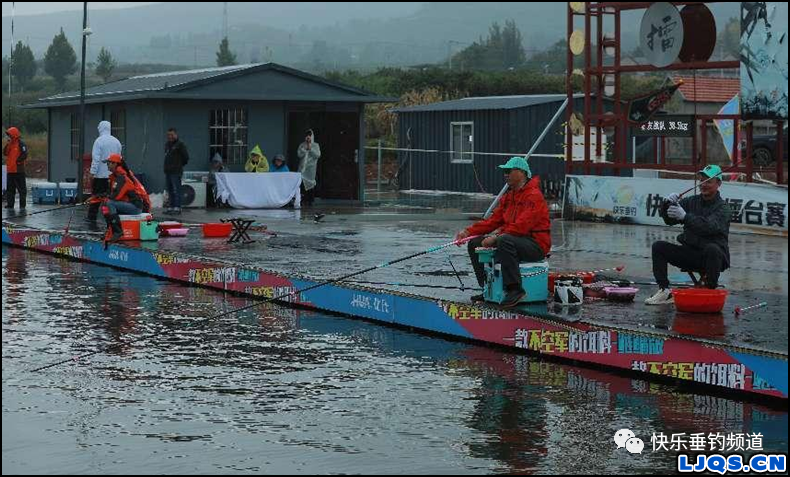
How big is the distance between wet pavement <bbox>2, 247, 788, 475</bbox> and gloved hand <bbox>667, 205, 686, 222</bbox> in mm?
1770

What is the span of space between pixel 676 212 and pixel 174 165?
55.1ft

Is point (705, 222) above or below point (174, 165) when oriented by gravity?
below

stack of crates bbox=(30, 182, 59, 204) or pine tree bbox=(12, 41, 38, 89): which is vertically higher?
pine tree bbox=(12, 41, 38, 89)

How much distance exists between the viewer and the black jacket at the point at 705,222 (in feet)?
42.0

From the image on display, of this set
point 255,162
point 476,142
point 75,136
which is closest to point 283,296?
point 255,162

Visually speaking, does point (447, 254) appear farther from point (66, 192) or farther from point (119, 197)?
point (66, 192)

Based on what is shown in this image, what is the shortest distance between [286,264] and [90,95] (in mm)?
17920

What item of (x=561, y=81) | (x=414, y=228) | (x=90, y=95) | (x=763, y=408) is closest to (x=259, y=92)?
(x=90, y=95)

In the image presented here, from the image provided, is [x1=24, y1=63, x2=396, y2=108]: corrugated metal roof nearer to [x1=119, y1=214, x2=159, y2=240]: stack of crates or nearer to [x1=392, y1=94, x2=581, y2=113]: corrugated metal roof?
[x1=392, y1=94, x2=581, y2=113]: corrugated metal roof

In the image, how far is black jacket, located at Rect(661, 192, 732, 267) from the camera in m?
12.8

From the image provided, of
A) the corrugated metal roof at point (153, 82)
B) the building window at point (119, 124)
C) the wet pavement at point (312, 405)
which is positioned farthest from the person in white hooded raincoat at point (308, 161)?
the wet pavement at point (312, 405)

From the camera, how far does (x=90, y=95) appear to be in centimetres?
3400

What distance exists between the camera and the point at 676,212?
1264 cm
